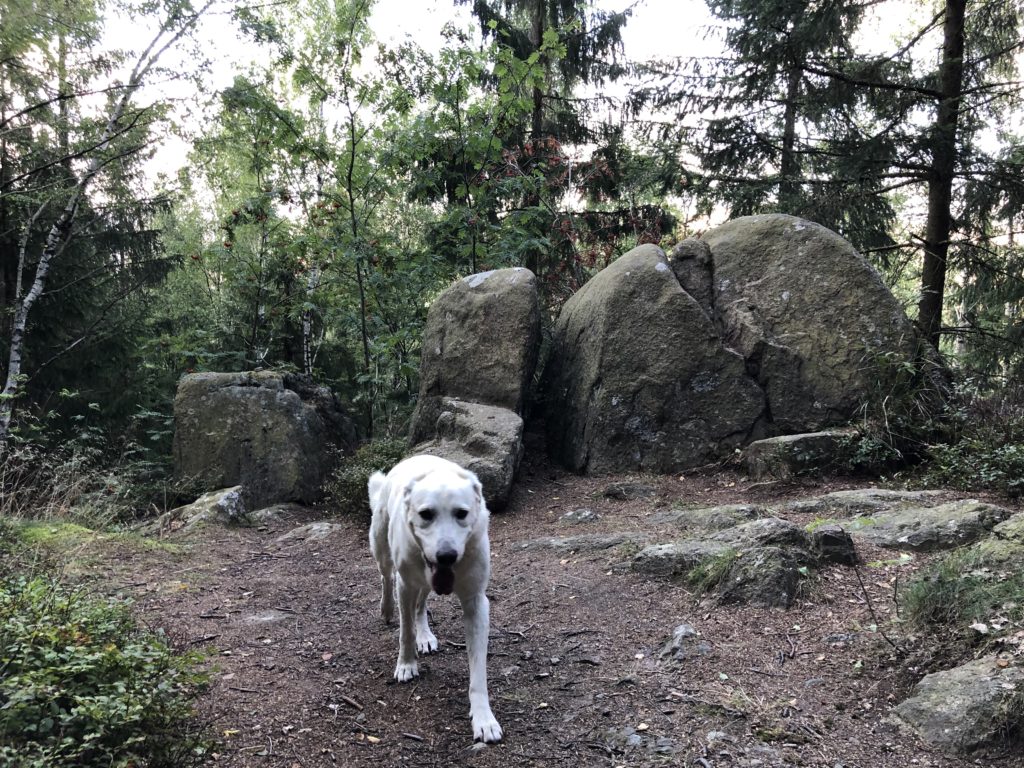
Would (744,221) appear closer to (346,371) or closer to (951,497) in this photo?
(951,497)

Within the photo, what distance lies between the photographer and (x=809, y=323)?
27.3ft

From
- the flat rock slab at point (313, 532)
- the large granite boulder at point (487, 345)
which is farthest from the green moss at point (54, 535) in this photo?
the large granite boulder at point (487, 345)

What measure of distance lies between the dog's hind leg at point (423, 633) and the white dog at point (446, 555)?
31cm

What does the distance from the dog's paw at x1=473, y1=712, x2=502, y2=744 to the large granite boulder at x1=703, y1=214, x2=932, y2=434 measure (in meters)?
6.21

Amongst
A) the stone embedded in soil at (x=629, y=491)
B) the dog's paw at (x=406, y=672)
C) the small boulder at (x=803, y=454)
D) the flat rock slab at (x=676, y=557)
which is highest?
the small boulder at (x=803, y=454)

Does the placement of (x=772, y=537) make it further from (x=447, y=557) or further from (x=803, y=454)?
(x=803, y=454)

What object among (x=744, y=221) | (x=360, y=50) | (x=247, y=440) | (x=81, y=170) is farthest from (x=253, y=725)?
(x=81, y=170)

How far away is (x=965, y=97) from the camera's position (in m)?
8.98

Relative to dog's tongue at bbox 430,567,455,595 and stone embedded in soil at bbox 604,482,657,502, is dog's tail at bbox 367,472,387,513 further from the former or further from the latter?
stone embedded in soil at bbox 604,482,657,502

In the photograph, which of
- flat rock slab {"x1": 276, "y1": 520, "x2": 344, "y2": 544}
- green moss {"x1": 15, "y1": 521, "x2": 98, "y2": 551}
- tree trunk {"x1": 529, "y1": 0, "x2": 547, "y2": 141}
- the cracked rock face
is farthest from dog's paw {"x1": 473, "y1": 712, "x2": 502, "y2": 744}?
tree trunk {"x1": 529, "y1": 0, "x2": 547, "y2": 141}

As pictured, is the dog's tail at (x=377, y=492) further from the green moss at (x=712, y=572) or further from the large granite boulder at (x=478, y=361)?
the large granite boulder at (x=478, y=361)

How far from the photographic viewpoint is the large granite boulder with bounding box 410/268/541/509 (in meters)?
8.46

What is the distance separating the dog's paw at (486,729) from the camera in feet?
9.84

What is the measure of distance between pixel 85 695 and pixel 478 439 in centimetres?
567
